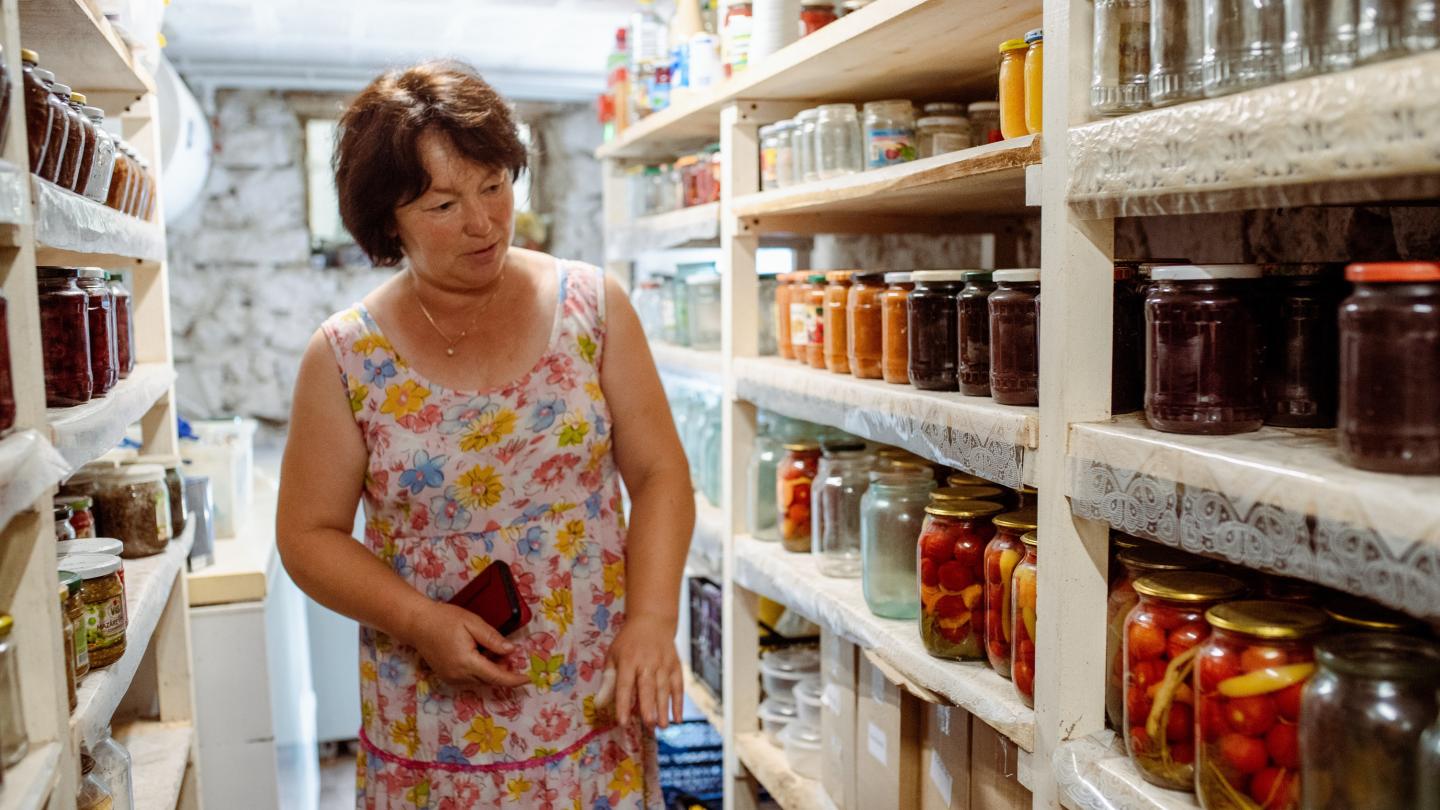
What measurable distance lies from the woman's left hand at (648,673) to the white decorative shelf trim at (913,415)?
43 cm

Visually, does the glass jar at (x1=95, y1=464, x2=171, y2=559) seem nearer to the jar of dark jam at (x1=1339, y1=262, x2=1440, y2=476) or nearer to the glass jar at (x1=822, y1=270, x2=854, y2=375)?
the glass jar at (x1=822, y1=270, x2=854, y2=375)

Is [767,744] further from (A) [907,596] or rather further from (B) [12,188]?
(B) [12,188]

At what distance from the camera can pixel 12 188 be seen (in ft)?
3.20

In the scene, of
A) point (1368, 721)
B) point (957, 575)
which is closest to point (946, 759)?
point (957, 575)

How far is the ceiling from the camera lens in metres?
3.45

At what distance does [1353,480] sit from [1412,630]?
0.69ft

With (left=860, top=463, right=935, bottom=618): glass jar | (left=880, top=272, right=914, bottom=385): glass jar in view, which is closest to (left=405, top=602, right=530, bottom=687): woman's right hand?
(left=860, top=463, right=935, bottom=618): glass jar

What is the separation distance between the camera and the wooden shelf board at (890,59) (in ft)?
4.91

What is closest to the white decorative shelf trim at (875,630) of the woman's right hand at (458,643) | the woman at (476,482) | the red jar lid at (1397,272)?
the woman at (476,482)

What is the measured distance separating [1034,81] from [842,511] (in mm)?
856

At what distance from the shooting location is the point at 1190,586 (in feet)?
3.76

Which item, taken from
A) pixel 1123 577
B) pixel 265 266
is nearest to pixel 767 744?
pixel 1123 577

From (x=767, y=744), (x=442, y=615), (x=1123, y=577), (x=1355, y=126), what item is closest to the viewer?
(x=1355, y=126)

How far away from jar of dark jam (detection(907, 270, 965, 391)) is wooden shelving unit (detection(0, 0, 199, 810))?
102 cm
